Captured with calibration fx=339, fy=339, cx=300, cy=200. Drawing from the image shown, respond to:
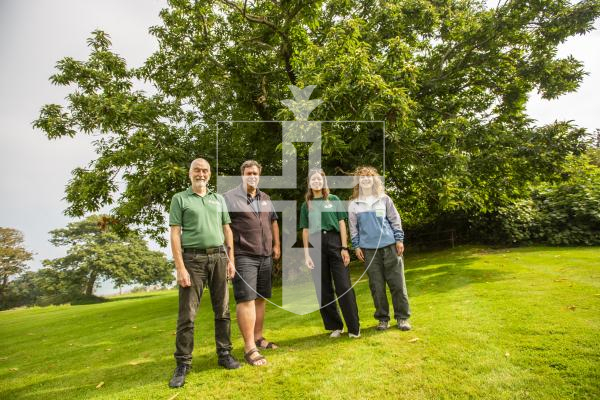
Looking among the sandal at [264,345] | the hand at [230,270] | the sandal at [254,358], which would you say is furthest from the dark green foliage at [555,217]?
the hand at [230,270]

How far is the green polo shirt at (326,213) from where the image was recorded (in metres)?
4.44

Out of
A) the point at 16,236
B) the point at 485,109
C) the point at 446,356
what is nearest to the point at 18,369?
the point at 446,356

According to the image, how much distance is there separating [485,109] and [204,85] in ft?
31.8

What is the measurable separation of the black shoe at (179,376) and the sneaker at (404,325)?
2.65 m

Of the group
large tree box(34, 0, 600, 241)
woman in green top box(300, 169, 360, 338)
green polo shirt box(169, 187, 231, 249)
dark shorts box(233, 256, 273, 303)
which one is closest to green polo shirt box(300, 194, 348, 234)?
woman in green top box(300, 169, 360, 338)

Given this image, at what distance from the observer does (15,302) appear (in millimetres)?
36125

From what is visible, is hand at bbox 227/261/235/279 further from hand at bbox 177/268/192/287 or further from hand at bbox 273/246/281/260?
hand at bbox 273/246/281/260

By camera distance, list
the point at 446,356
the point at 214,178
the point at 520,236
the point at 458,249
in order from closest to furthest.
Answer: the point at 446,356 → the point at 214,178 → the point at 520,236 → the point at 458,249

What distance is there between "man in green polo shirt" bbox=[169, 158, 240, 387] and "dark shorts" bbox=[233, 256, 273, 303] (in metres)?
0.10

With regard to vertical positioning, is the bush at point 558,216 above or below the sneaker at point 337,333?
above

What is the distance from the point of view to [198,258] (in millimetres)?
3641

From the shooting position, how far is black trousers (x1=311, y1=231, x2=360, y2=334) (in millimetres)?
4324

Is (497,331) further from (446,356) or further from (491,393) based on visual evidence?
(491,393)

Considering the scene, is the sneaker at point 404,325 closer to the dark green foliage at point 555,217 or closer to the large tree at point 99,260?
the dark green foliage at point 555,217
